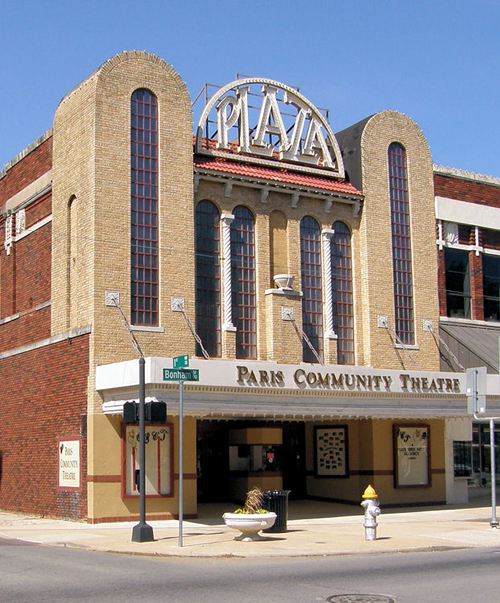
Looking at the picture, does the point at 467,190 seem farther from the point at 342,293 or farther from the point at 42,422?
the point at 42,422

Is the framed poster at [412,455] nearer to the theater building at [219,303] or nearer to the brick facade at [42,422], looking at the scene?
the theater building at [219,303]

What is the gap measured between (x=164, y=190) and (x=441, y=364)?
473 inches

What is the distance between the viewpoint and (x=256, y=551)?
18.9 meters

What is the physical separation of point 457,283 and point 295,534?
1651 cm

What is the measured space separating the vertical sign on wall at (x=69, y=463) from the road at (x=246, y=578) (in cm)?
753

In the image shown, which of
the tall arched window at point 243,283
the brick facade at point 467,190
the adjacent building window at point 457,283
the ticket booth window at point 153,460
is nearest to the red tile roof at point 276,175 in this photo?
the tall arched window at point 243,283

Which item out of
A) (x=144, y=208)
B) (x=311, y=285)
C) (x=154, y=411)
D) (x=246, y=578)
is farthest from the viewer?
(x=311, y=285)

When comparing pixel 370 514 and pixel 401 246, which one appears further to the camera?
pixel 401 246

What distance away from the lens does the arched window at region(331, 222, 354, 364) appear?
106ft

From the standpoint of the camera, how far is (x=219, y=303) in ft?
97.8

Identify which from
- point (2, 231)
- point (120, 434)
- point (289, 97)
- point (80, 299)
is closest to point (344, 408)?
point (120, 434)

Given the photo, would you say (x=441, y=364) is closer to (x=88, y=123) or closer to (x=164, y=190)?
(x=164, y=190)

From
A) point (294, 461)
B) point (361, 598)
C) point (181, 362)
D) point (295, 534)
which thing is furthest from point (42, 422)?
point (361, 598)

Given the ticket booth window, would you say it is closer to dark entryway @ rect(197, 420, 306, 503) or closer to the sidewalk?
the sidewalk
